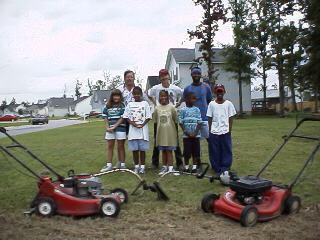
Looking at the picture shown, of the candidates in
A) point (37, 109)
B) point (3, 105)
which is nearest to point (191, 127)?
point (37, 109)

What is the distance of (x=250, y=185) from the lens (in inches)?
201

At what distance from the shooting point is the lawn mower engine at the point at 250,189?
16.7 ft

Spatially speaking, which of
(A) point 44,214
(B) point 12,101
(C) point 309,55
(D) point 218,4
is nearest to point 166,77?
(A) point 44,214

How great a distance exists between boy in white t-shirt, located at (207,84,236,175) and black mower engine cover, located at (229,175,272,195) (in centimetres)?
228

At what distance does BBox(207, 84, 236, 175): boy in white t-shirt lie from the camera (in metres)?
7.58

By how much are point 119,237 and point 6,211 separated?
2.10m

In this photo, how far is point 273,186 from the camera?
5.55 metres

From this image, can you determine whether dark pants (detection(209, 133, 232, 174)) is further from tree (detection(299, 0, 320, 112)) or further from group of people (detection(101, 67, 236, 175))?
tree (detection(299, 0, 320, 112))

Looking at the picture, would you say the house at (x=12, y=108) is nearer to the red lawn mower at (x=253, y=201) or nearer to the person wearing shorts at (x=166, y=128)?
the person wearing shorts at (x=166, y=128)

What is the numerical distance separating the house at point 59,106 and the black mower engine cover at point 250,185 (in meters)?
121

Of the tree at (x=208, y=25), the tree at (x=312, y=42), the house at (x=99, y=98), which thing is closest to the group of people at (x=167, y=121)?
the tree at (x=312, y=42)

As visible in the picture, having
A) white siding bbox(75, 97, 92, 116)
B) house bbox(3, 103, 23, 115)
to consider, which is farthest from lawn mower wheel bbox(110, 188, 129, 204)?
house bbox(3, 103, 23, 115)

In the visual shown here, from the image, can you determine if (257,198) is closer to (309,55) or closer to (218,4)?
(309,55)

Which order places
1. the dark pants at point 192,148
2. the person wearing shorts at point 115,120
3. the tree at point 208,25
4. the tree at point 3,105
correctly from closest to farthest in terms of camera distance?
the dark pants at point 192,148 → the person wearing shorts at point 115,120 → the tree at point 208,25 → the tree at point 3,105
